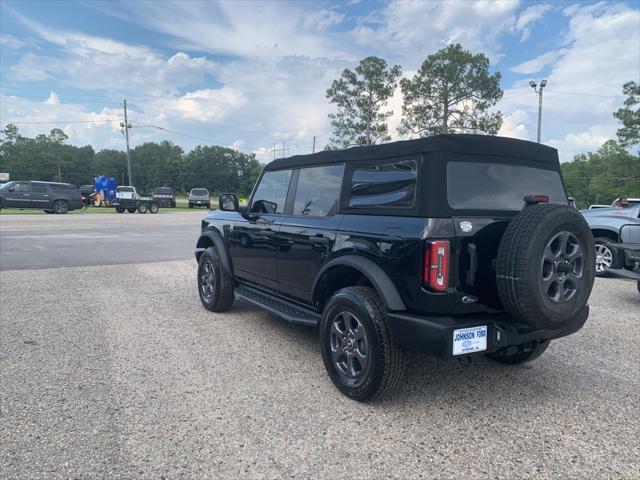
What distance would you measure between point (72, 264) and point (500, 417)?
28.8 feet

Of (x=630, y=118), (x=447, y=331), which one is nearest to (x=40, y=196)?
(x=447, y=331)

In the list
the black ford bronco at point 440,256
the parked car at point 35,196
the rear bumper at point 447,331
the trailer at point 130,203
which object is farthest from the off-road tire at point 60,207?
the rear bumper at point 447,331

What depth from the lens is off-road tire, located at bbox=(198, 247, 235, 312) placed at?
5465mm

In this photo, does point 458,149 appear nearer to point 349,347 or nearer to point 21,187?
point 349,347

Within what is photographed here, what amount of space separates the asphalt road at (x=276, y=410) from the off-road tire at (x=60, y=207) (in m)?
23.8

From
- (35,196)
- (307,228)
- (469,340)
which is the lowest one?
(469,340)

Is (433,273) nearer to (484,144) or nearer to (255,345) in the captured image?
(484,144)

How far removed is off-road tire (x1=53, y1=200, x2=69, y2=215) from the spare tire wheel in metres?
28.2

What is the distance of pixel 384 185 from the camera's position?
337 centimetres

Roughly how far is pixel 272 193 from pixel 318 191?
0.91 metres

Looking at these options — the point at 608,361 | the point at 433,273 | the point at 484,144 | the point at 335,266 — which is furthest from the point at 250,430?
the point at 608,361

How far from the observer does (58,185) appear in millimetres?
26219

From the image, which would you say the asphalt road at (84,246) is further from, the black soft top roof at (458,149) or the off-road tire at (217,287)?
the black soft top roof at (458,149)

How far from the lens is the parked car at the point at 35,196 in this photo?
2534 centimetres
